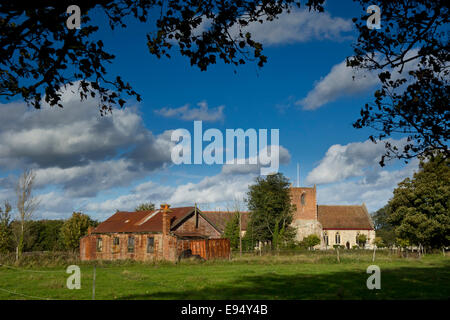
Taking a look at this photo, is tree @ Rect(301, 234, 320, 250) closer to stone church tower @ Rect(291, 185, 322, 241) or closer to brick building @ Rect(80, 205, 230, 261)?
stone church tower @ Rect(291, 185, 322, 241)

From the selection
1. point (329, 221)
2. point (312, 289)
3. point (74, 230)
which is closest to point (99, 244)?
point (74, 230)

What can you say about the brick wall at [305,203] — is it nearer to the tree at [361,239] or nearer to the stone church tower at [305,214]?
the stone church tower at [305,214]

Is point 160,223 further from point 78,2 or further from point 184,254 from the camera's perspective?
point 78,2

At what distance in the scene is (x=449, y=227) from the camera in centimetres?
4378

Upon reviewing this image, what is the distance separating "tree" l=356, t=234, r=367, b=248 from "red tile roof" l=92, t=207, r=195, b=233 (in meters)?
45.4

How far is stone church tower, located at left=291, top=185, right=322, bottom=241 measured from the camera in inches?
2923

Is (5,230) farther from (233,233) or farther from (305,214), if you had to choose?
(305,214)

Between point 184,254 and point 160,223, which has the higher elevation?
point 160,223

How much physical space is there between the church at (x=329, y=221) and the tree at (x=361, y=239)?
18.9 inches

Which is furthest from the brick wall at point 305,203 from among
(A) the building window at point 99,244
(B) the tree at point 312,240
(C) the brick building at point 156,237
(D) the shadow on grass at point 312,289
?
(D) the shadow on grass at point 312,289

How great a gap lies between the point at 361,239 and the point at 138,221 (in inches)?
1917
